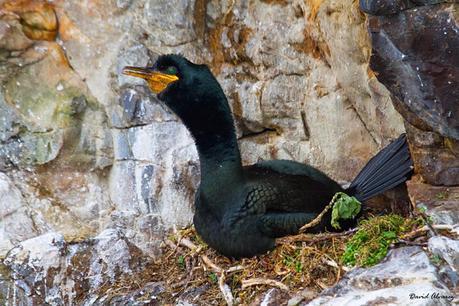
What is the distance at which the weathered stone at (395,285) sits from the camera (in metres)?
3.30

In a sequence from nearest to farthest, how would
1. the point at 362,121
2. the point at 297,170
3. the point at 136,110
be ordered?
the point at 297,170
the point at 362,121
the point at 136,110

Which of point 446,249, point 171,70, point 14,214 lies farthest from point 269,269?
point 14,214

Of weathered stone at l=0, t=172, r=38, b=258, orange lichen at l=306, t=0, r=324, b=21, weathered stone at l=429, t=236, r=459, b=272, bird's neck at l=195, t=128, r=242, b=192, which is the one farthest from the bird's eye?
weathered stone at l=429, t=236, r=459, b=272

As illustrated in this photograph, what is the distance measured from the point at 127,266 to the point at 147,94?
0.98m

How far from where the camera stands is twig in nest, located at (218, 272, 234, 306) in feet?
13.1

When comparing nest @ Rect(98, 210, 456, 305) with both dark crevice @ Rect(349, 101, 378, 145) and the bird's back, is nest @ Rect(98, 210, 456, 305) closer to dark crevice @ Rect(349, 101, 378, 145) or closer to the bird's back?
the bird's back

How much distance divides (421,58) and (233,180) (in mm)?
1130

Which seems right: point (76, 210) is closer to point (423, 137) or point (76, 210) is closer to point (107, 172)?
point (107, 172)

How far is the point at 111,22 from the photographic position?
5098mm

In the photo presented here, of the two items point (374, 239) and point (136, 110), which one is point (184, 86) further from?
point (374, 239)

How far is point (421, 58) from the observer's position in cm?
369

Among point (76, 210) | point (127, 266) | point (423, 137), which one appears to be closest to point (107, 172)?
point (76, 210)

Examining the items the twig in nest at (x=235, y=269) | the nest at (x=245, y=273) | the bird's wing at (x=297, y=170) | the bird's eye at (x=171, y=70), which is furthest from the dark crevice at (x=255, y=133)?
the twig in nest at (x=235, y=269)

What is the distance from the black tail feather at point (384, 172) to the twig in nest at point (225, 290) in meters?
0.85
